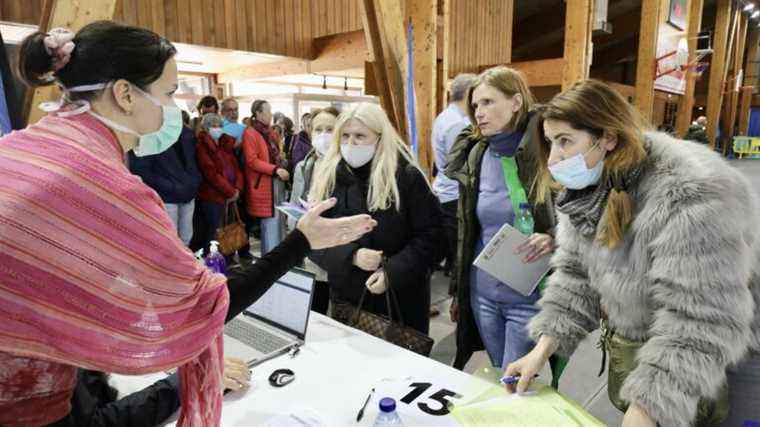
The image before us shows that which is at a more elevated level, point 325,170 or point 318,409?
point 325,170

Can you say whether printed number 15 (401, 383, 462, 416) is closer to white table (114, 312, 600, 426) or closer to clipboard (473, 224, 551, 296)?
white table (114, 312, 600, 426)

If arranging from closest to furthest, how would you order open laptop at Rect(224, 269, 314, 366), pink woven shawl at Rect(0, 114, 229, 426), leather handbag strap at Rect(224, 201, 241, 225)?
pink woven shawl at Rect(0, 114, 229, 426) → open laptop at Rect(224, 269, 314, 366) → leather handbag strap at Rect(224, 201, 241, 225)

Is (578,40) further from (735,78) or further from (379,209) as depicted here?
(735,78)

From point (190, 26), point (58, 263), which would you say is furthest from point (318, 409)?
point (190, 26)

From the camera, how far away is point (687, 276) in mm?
968

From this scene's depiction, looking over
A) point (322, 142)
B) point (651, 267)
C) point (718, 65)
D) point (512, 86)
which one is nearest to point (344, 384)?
point (651, 267)

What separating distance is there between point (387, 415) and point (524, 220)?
3.18ft

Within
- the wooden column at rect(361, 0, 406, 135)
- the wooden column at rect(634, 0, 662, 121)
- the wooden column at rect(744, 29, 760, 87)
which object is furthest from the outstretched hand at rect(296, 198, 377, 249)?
the wooden column at rect(744, 29, 760, 87)

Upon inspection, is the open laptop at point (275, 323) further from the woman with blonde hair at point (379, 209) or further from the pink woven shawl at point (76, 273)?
the pink woven shawl at point (76, 273)

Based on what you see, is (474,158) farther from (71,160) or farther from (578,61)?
(578,61)

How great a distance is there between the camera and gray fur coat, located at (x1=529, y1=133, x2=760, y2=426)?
953 millimetres

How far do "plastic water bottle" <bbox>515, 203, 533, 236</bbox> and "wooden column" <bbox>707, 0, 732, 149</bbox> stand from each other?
14974 mm

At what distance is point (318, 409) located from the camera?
1187 mm

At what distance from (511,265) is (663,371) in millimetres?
704
